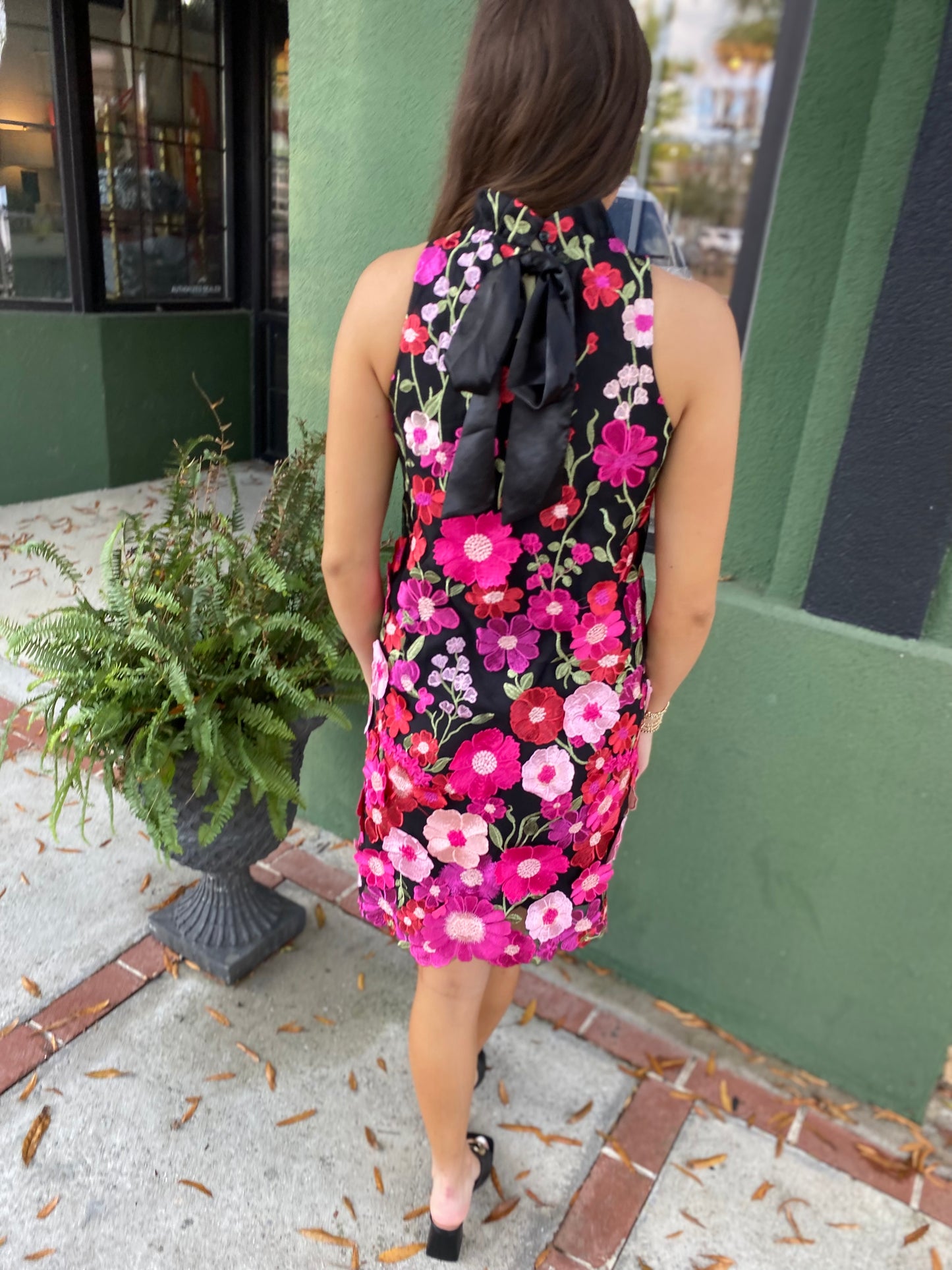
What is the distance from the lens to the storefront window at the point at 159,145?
214 inches

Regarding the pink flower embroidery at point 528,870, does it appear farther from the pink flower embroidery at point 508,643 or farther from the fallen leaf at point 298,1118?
the fallen leaf at point 298,1118

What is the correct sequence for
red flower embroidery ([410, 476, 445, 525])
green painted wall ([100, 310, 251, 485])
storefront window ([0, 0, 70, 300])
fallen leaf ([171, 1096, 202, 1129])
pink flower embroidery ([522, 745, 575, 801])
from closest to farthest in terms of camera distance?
1. red flower embroidery ([410, 476, 445, 525])
2. pink flower embroidery ([522, 745, 575, 801])
3. fallen leaf ([171, 1096, 202, 1129])
4. storefront window ([0, 0, 70, 300])
5. green painted wall ([100, 310, 251, 485])

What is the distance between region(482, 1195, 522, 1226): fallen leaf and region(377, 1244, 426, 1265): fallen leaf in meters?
0.15

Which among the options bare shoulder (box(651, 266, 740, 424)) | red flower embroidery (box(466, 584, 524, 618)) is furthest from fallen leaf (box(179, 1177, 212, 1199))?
bare shoulder (box(651, 266, 740, 424))

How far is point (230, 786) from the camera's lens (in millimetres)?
1998

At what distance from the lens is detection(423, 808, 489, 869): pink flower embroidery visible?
1.50 m

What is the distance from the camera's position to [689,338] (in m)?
1.21

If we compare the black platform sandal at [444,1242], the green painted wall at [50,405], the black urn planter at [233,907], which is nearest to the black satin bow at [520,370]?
the black urn planter at [233,907]

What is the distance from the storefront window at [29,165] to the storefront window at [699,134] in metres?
4.28

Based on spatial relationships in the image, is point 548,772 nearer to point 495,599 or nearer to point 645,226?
point 495,599

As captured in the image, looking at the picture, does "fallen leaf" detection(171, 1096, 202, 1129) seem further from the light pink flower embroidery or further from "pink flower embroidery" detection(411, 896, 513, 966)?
the light pink flower embroidery

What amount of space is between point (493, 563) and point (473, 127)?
0.59m

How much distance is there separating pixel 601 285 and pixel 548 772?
74 centimetres

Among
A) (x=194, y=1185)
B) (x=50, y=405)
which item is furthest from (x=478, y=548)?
(x=50, y=405)
